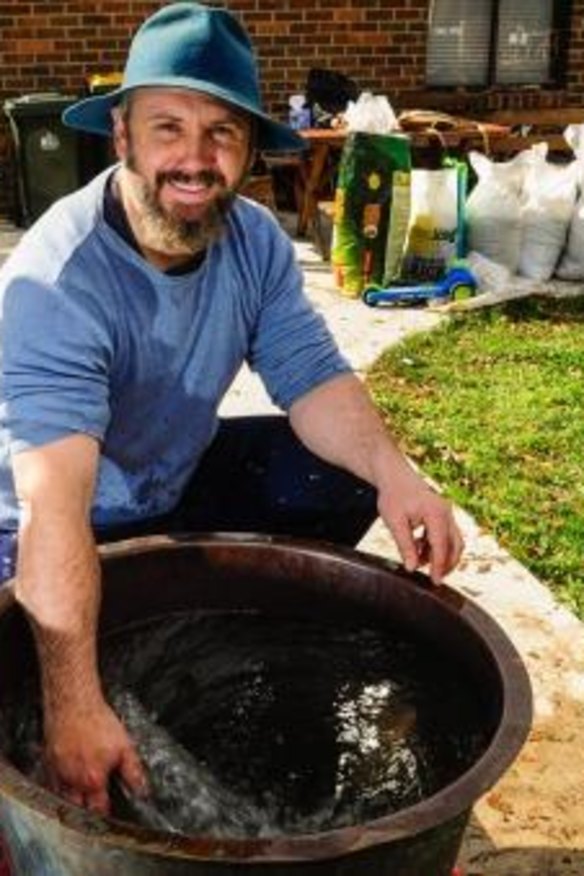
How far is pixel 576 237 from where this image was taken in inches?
288

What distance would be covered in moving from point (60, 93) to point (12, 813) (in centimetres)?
809

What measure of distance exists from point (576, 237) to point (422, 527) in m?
5.22

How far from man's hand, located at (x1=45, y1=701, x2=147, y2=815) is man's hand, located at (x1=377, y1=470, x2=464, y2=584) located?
727mm

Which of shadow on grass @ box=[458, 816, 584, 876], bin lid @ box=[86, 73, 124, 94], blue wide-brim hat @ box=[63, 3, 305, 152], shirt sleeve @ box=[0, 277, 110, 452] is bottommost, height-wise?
shadow on grass @ box=[458, 816, 584, 876]

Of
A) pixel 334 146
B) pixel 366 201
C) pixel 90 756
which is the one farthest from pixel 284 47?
pixel 90 756

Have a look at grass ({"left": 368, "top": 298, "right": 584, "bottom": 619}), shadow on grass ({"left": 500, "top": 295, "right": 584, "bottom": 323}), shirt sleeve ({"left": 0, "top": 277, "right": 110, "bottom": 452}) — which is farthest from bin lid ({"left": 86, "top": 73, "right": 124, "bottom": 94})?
shirt sleeve ({"left": 0, "top": 277, "right": 110, "bottom": 452})

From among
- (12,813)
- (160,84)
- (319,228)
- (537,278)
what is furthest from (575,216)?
(12,813)

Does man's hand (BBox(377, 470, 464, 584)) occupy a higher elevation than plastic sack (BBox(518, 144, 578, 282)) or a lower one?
higher

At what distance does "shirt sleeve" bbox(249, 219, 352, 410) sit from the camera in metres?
2.84

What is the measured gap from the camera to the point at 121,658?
2410 millimetres

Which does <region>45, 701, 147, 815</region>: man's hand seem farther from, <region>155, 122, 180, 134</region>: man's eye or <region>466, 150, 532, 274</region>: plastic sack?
<region>466, 150, 532, 274</region>: plastic sack

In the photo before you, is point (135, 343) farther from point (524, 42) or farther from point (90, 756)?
point (524, 42)

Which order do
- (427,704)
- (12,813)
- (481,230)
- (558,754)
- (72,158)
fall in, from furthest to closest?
(72,158) → (481,230) → (558,754) → (427,704) → (12,813)

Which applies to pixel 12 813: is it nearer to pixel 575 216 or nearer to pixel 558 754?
pixel 558 754
